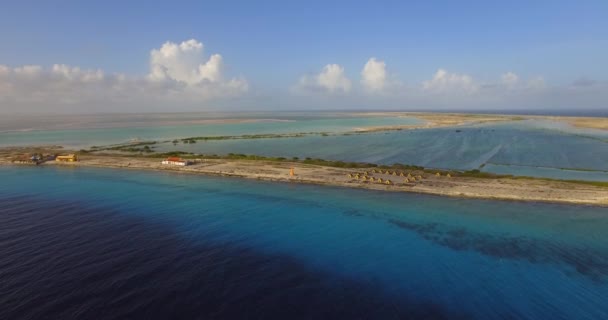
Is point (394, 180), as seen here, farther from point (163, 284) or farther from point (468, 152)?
point (468, 152)

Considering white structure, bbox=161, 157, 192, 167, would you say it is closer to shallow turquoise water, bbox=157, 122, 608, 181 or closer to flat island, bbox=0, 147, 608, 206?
flat island, bbox=0, 147, 608, 206

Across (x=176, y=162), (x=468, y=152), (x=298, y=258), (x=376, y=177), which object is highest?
(x=176, y=162)

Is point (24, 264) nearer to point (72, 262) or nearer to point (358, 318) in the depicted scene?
point (72, 262)

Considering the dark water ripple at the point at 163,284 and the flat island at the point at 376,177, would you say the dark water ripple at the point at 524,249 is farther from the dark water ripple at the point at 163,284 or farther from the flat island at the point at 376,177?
the flat island at the point at 376,177

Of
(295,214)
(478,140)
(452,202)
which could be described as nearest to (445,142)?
(478,140)

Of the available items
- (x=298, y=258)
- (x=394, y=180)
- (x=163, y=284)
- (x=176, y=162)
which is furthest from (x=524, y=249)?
(x=176, y=162)

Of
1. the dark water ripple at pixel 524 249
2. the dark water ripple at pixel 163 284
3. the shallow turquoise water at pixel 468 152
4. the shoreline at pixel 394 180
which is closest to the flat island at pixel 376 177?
the shoreline at pixel 394 180

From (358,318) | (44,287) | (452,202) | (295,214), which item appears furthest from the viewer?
(452,202)
